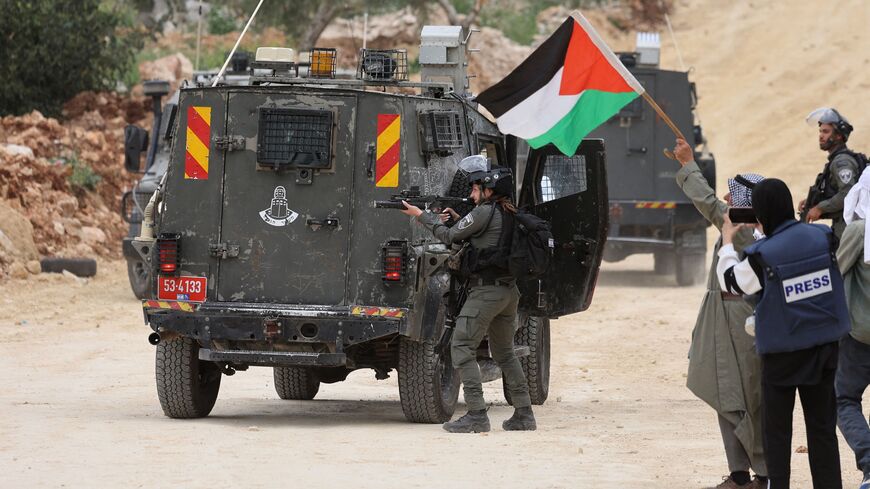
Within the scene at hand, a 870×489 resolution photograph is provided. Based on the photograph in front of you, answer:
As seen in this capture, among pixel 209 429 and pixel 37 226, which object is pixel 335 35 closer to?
pixel 37 226

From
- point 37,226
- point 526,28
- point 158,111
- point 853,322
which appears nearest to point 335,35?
point 526,28

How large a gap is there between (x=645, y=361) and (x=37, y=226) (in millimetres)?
11082

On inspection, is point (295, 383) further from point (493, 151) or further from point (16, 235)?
point (16, 235)

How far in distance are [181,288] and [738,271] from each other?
14.5 feet

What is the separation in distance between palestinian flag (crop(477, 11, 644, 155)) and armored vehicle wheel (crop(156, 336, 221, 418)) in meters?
2.61

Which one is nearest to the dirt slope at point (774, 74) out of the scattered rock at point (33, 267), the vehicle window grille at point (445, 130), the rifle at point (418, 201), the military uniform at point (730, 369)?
the scattered rock at point (33, 267)

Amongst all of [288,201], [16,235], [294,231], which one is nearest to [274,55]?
[288,201]

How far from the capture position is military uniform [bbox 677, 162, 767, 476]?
7.73m

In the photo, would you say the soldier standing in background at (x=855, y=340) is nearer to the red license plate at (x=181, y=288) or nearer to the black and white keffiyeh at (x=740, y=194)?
the black and white keffiyeh at (x=740, y=194)

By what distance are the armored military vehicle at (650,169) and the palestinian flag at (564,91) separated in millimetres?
12783

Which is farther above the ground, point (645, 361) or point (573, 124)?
point (573, 124)

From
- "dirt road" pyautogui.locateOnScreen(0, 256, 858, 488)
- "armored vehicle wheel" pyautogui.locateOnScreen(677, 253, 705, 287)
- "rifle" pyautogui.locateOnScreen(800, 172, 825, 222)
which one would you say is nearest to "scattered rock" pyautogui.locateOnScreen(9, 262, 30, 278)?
"dirt road" pyautogui.locateOnScreen(0, 256, 858, 488)

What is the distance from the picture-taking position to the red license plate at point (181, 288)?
10.2 m

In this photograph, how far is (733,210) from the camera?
292 inches
